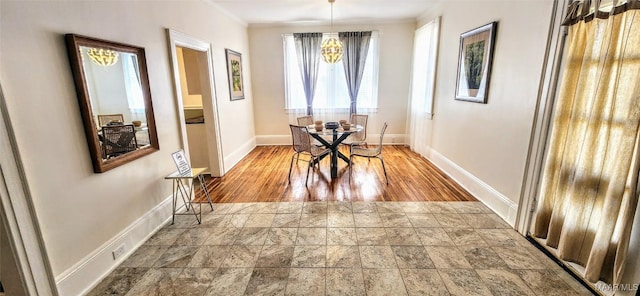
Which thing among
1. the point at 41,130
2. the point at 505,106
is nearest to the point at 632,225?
the point at 505,106

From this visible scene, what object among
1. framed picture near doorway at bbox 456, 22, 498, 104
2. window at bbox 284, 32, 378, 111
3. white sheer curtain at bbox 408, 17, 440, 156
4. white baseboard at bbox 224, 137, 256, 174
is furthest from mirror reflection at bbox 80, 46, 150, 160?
white sheer curtain at bbox 408, 17, 440, 156

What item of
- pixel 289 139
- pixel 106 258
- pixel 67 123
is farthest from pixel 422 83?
pixel 106 258

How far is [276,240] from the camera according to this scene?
8.05ft

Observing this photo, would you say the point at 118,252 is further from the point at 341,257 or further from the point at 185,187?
the point at 341,257

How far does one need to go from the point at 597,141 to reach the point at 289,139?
5.21 metres

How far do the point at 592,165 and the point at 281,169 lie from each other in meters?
3.72

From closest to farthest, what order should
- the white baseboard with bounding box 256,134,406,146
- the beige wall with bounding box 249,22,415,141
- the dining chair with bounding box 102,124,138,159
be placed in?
the dining chair with bounding box 102,124,138,159 → the beige wall with bounding box 249,22,415,141 → the white baseboard with bounding box 256,134,406,146

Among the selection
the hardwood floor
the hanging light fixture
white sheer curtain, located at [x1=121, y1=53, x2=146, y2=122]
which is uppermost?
the hanging light fixture

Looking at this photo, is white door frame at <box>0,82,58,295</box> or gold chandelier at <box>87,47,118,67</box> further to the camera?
gold chandelier at <box>87,47,118,67</box>

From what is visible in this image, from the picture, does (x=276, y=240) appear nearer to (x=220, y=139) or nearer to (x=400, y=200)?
(x=400, y=200)

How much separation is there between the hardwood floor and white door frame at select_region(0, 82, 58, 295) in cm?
175

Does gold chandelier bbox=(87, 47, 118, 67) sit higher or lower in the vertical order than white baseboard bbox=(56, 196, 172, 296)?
higher

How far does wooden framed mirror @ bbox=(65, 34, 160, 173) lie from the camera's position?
1.82 m

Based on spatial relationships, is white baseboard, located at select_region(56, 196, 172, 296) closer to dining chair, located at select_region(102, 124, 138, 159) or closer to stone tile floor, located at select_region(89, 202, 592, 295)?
stone tile floor, located at select_region(89, 202, 592, 295)
